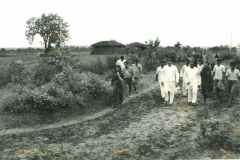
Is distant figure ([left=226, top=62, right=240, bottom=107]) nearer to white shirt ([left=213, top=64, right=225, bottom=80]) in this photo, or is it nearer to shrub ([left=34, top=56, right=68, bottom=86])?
white shirt ([left=213, top=64, right=225, bottom=80])

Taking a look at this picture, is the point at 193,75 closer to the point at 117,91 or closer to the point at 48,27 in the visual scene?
the point at 117,91

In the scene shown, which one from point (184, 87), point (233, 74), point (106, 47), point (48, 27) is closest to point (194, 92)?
point (184, 87)

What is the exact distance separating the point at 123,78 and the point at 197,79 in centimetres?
324

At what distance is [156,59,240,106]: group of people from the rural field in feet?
1.50

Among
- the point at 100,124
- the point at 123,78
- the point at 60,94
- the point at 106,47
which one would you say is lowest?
the point at 100,124

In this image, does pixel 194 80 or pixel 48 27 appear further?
pixel 48 27

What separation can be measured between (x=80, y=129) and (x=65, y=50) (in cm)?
870

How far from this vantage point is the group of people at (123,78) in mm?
15129

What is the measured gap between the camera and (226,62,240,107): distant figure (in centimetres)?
1465

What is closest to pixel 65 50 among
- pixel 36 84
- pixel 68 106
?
pixel 36 84

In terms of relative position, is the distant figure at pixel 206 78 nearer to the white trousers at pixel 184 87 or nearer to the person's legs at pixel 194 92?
the person's legs at pixel 194 92

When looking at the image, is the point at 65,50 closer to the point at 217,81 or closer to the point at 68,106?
the point at 68,106

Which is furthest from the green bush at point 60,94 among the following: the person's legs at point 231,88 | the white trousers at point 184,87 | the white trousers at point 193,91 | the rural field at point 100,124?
the person's legs at point 231,88

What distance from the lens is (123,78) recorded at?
55.0 ft
